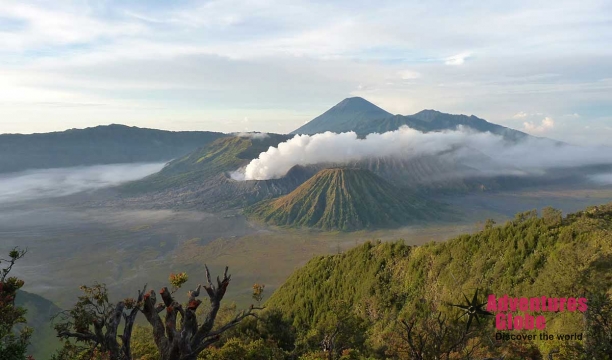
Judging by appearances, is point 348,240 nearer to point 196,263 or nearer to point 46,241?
point 196,263

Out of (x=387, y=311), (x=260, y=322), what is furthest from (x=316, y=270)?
(x=260, y=322)

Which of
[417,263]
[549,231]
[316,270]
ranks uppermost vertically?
[549,231]

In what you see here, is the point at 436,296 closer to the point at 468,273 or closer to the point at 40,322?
the point at 468,273
